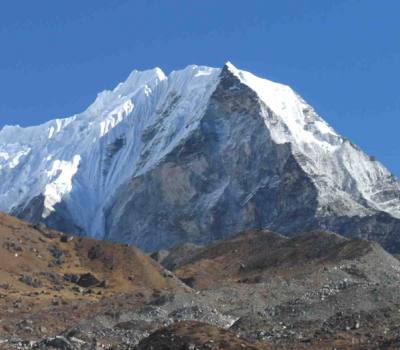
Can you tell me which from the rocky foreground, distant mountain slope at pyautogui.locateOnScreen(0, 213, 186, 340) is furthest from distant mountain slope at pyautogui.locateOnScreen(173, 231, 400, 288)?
distant mountain slope at pyautogui.locateOnScreen(0, 213, 186, 340)

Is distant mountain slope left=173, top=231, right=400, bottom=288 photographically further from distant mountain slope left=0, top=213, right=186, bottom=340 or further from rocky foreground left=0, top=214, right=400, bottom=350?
distant mountain slope left=0, top=213, right=186, bottom=340

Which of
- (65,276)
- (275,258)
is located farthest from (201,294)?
(275,258)

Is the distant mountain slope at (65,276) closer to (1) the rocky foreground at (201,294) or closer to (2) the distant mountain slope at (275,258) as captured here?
(1) the rocky foreground at (201,294)

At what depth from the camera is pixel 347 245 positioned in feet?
432

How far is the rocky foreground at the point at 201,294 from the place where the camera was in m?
68.2

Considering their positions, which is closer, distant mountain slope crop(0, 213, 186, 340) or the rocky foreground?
the rocky foreground

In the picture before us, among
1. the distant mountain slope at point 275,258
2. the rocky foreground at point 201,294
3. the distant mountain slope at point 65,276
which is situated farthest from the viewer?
the distant mountain slope at point 275,258

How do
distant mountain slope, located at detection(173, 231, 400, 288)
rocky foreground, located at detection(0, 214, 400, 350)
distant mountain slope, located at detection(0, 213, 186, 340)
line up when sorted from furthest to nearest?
1. distant mountain slope, located at detection(173, 231, 400, 288)
2. distant mountain slope, located at detection(0, 213, 186, 340)
3. rocky foreground, located at detection(0, 214, 400, 350)

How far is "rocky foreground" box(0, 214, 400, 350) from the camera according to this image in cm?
6821

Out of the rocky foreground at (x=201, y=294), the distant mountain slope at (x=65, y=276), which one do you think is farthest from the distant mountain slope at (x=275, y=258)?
the distant mountain slope at (x=65, y=276)

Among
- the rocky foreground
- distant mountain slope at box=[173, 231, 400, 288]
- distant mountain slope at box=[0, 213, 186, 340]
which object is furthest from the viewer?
→ distant mountain slope at box=[173, 231, 400, 288]

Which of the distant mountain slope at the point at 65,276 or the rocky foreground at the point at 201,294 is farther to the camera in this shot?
the distant mountain slope at the point at 65,276

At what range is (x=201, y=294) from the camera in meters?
105

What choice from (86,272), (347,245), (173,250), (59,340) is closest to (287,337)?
(59,340)
